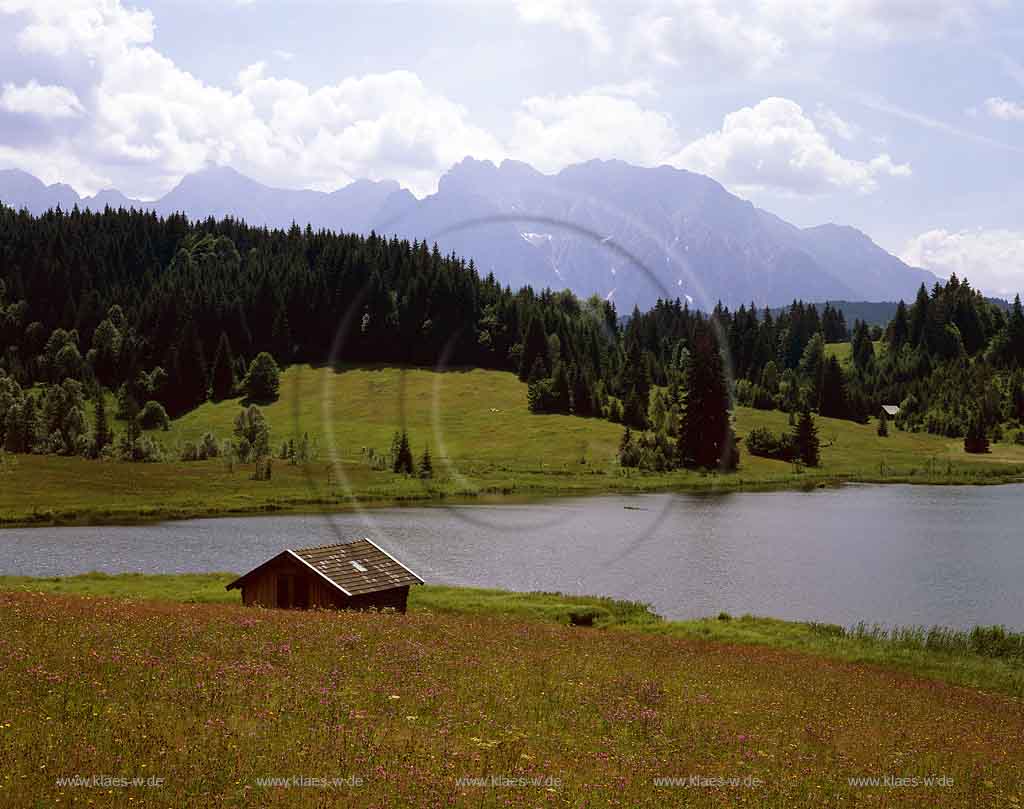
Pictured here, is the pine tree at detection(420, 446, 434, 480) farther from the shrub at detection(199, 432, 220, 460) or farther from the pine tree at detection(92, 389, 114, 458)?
the pine tree at detection(92, 389, 114, 458)

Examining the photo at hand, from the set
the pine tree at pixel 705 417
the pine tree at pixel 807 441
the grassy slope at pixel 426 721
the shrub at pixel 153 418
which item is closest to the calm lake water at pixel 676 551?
the pine tree at pixel 705 417

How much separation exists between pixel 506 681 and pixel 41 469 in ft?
406

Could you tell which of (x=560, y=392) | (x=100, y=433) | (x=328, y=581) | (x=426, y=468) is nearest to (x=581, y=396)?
(x=560, y=392)

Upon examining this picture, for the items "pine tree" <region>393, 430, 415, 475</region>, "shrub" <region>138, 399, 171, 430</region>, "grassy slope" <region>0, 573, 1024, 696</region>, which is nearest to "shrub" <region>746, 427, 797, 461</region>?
"pine tree" <region>393, 430, 415, 475</region>

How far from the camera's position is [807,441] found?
17212 centimetres

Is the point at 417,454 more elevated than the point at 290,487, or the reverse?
the point at 417,454

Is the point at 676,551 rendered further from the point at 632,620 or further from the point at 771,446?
the point at 771,446

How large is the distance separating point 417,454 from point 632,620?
9842 cm

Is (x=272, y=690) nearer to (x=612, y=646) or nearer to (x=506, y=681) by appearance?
(x=506, y=681)

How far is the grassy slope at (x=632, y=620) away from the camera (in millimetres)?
42031

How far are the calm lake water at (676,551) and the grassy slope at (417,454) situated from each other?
1231 centimetres

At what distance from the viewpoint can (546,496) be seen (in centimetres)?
12494

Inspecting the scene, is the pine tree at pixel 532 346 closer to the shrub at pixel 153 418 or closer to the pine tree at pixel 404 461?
the pine tree at pixel 404 461

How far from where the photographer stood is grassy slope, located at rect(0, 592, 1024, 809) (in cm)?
1458
